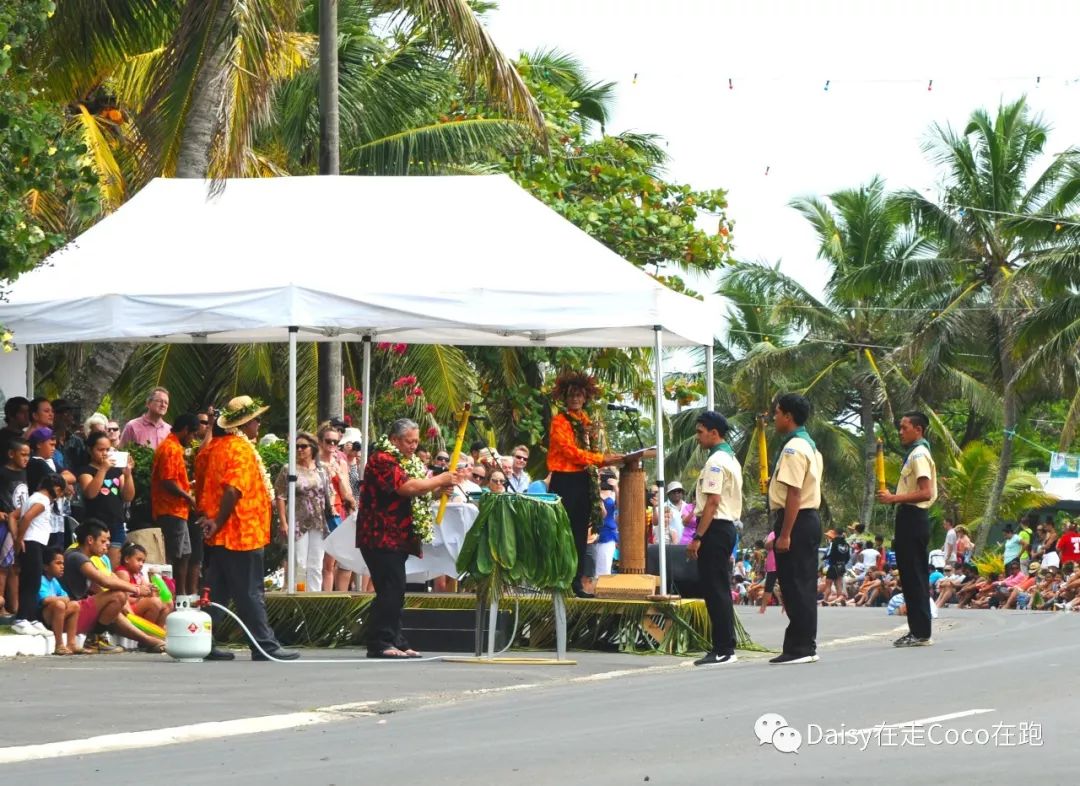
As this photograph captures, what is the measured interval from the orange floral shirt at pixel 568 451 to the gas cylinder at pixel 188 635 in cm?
340

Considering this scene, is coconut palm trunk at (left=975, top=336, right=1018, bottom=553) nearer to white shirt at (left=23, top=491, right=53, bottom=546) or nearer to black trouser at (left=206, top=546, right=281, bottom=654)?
black trouser at (left=206, top=546, right=281, bottom=654)

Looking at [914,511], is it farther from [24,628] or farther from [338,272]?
[24,628]

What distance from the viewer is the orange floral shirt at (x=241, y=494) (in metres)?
14.6

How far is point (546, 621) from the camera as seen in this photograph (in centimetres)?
1611

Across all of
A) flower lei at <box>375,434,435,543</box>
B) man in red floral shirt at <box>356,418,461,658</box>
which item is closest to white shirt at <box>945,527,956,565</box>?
flower lei at <box>375,434,435,543</box>

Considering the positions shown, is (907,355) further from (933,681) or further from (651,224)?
(933,681)

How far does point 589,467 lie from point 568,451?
0.23 m

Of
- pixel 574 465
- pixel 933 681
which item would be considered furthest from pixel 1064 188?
pixel 933 681

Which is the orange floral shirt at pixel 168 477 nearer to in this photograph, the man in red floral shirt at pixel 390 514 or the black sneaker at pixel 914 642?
the man in red floral shirt at pixel 390 514

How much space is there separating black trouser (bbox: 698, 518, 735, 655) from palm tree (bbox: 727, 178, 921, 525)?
40.0 m

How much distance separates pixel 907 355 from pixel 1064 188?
6265mm

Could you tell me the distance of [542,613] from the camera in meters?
16.1

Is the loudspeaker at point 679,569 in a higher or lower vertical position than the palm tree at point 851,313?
lower

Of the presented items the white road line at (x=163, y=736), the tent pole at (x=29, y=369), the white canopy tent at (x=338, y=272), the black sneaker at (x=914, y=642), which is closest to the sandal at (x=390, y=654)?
the white canopy tent at (x=338, y=272)
